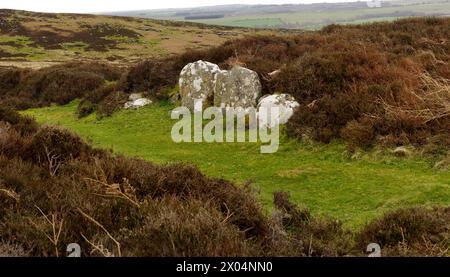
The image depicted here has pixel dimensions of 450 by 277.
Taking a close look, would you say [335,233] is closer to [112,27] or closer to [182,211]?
[182,211]

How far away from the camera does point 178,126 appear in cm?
1742

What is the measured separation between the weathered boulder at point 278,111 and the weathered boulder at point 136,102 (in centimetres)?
682

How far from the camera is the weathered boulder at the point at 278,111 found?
50.2 feet

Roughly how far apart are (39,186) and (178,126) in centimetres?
1053

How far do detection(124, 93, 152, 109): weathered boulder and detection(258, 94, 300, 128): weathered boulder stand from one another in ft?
22.4

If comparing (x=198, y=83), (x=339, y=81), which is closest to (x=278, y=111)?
(x=339, y=81)

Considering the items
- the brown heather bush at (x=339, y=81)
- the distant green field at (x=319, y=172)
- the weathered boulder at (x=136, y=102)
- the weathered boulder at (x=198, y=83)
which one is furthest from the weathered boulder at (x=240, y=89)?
the weathered boulder at (x=136, y=102)

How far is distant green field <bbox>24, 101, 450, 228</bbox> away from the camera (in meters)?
9.45

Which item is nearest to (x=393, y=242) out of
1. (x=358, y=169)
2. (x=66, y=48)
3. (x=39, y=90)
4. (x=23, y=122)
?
(x=358, y=169)

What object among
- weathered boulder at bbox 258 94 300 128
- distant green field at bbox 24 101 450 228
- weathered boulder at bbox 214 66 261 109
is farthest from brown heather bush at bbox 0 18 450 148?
distant green field at bbox 24 101 450 228

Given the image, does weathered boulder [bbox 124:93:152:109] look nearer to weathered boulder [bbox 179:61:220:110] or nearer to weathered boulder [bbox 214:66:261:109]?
weathered boulder [bbox 179:61:220:110]

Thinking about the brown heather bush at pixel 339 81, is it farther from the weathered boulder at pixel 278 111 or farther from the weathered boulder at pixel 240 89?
the weathered boulder at pixel 240 89

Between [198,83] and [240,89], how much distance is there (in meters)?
2.45

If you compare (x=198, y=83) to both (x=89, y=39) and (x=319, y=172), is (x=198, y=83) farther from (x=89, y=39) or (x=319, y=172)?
(x=89, y=39)
